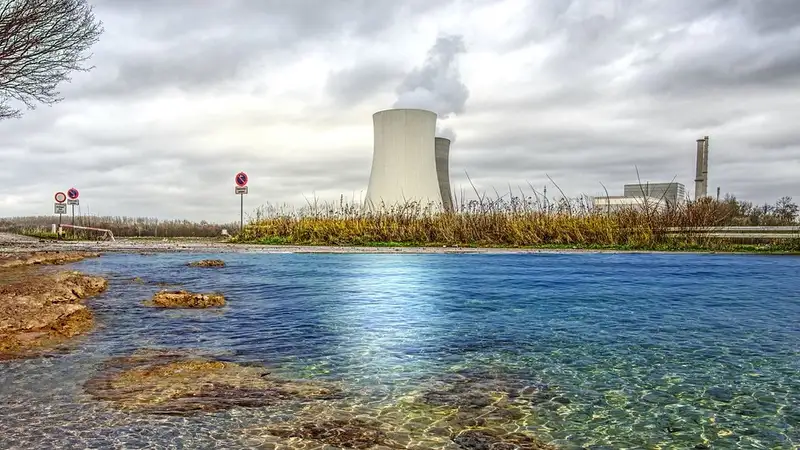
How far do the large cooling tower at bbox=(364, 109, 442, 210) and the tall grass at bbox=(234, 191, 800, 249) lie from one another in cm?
196

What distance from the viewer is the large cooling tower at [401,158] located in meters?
18.4

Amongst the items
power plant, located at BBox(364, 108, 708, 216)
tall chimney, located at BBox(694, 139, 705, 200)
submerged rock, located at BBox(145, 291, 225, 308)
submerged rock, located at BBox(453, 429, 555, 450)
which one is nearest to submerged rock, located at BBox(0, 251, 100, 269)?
submerged rock, located at BBox(145, 291, 225, 308)

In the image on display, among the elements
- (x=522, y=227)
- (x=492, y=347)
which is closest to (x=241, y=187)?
(x=522, y=227)

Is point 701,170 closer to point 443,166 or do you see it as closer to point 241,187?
point 443,166

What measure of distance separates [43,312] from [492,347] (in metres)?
3.41

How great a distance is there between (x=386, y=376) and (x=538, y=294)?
3886 millimetres

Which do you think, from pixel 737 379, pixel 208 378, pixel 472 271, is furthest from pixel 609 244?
pixel 208 378

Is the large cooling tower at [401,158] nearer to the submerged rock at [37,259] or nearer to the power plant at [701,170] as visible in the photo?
the submerged rock at [37,259]

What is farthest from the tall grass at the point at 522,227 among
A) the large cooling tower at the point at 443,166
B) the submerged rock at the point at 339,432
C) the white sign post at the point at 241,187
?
the submerged rock at the point at 339,432

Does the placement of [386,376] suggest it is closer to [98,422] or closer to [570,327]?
[98,422]

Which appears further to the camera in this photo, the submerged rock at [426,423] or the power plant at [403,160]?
the power plant at [403,160]

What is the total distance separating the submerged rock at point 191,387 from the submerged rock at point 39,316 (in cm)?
79

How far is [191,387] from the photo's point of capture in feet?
9.57

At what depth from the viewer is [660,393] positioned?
305cm
